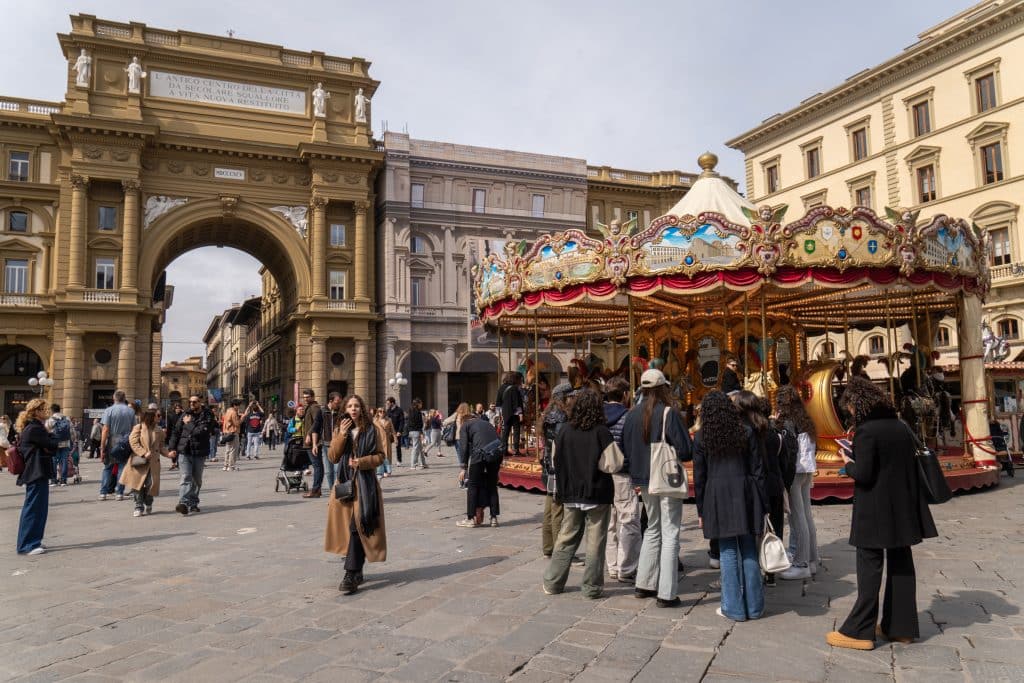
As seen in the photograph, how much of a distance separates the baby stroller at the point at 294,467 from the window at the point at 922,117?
29743 millimetres

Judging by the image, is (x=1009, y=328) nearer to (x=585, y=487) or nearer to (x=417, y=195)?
(x=417, y=195)

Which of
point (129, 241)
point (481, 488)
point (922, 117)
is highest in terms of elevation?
point (922, 117)

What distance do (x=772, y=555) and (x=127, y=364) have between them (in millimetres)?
32603

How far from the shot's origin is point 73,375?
3134 cm

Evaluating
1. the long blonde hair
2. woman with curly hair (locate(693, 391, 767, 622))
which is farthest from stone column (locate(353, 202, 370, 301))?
woman with curly hair (locate(693, 391, 767, 622))

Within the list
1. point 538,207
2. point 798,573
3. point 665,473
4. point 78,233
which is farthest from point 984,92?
point 78,233

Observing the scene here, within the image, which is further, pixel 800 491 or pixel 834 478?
pixel 834 478

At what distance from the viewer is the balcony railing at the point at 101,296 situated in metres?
31.9

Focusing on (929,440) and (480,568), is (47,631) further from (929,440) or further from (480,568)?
(929,440)

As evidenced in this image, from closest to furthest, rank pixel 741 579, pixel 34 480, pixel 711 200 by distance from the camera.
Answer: pixel 741 579 → pixel 34 480 → pixel 711 200

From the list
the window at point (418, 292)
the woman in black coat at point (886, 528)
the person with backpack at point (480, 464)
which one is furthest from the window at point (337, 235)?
the woman in black coat at point (886, 528)

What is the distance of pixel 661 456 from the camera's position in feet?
18.2

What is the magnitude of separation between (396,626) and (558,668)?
140cm

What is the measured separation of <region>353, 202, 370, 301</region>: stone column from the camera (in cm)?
3644
